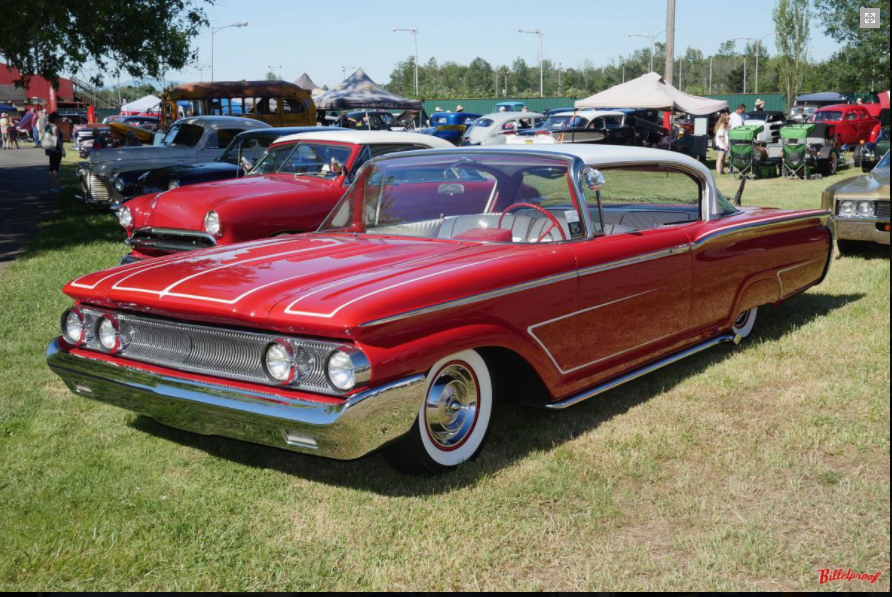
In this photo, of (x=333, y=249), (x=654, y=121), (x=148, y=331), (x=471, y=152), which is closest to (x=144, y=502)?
(x=148, y=331)

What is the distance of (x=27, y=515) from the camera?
359 centimetres

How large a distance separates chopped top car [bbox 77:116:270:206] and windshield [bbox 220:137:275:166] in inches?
53.9

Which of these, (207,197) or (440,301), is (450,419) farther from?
(207,197)

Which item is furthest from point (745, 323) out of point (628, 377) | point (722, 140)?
point (722, 140)

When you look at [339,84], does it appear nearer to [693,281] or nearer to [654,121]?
[654,121]

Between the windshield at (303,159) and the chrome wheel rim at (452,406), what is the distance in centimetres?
510

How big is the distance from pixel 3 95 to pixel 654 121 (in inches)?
2336

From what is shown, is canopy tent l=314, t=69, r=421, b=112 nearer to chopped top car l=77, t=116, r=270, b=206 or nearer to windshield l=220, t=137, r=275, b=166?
chopped top car l=77, t=116, r=270, b=206

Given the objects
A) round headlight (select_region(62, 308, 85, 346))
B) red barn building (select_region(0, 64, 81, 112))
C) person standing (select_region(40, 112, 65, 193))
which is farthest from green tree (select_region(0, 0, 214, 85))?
red barn building (select_region(0, 64, 81, 112))

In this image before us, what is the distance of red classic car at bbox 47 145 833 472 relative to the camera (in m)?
3.45

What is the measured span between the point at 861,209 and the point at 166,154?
33.4ft

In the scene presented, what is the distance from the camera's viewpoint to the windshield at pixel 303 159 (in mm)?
8812

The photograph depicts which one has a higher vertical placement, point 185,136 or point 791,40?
point 791,40

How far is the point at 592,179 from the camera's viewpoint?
4465 millimetres
